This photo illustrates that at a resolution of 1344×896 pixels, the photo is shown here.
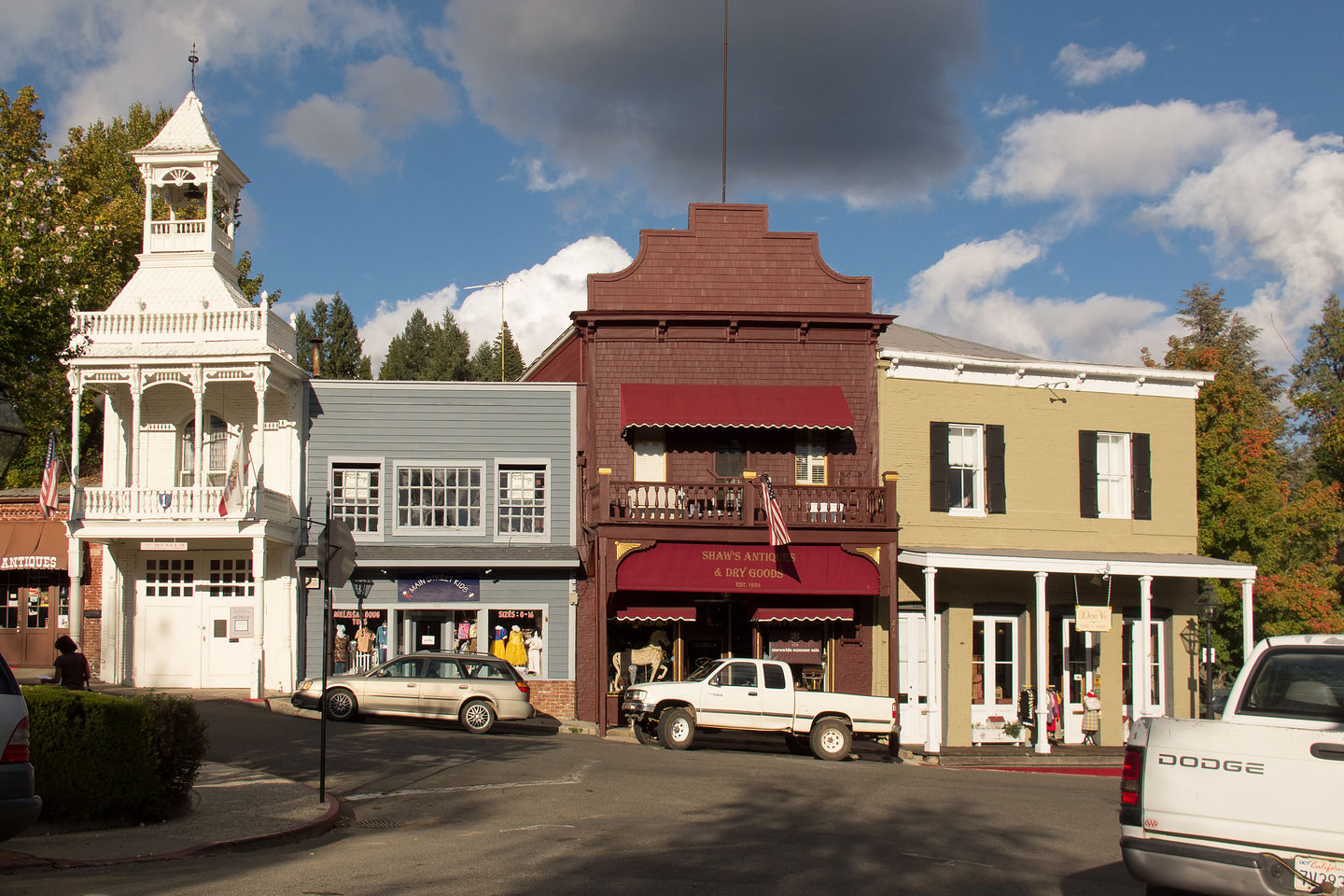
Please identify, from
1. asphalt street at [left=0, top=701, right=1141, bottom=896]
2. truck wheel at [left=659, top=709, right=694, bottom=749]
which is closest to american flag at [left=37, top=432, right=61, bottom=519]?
asphalt street at [left=0, top=701, right=1141, bottom=896]

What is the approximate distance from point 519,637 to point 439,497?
3.46 metres

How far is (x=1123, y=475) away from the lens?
1050 inches

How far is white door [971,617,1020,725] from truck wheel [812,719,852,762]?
203 inches

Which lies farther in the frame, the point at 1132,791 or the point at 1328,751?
the point at 1132,791

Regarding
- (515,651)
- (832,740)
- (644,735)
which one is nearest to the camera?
(832,740)

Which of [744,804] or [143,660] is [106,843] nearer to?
[744,804]

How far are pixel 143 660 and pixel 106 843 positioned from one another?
1589 centimetres

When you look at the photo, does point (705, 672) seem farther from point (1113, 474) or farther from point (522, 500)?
point (1113, 474)

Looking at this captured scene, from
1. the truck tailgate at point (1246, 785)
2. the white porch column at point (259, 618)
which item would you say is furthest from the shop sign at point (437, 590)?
the truck tailgate at point (1246, 785)

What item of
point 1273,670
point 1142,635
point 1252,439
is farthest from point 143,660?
point 1252,439

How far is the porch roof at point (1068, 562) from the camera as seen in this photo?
2373 centimetres

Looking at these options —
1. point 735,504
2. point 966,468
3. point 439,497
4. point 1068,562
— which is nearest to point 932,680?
point 1068,562

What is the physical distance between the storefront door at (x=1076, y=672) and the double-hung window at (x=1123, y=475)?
2.59 m

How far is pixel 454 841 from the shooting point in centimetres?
1122
